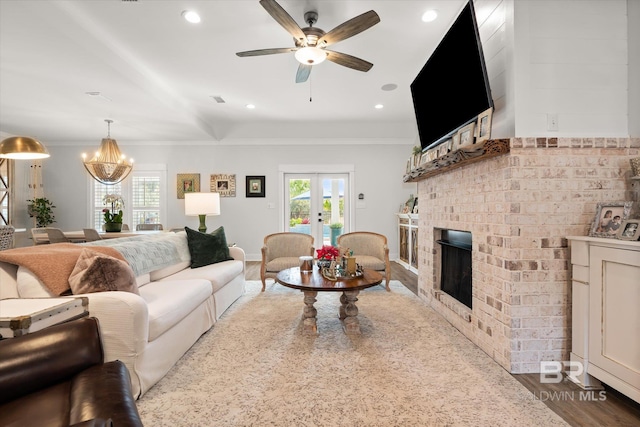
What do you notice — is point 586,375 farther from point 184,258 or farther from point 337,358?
point 184,258

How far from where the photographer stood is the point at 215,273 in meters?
3.07

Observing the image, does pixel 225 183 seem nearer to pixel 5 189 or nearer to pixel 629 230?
pixel 5 189

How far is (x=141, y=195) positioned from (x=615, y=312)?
7221 mm

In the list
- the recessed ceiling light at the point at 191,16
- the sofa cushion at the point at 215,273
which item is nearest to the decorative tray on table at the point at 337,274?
the sofa cushion at the point at 215,273

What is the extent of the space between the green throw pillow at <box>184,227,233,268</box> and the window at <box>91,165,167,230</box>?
339 centimetres

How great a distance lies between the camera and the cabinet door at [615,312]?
1.52 metres

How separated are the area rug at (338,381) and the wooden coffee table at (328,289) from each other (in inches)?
3.9

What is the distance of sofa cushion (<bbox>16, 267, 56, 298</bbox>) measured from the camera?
177 centimetres

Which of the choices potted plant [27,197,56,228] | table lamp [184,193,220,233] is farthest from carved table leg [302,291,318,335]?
potted plant [27,197,56,228]

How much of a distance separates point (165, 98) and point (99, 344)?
148 inches

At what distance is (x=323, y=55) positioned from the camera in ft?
8.45

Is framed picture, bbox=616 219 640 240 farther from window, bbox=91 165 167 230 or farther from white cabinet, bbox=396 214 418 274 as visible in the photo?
window, bbox=91 165 167 230

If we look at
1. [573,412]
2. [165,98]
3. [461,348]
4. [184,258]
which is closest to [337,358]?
[461,348]

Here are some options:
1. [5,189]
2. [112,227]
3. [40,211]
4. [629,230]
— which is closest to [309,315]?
[629,230]
